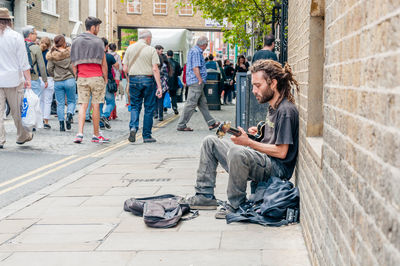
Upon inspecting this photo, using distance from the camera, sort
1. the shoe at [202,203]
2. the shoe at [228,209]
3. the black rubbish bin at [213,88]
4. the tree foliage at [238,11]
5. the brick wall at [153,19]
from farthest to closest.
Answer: the brick wall at [153,19] < the black rubbish bin at [213,88] < the tree foliage at [238,11] < the shoe at [202,203] < the shoe at [228,209]

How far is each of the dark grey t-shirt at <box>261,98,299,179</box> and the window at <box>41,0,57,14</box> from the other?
2323cm

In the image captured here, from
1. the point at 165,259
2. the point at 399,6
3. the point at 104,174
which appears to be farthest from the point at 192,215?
the point at 399,6

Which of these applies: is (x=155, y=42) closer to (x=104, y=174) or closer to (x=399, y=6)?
(x=104, y=174)

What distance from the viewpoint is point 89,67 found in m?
11.1

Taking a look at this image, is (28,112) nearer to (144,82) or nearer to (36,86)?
(144,82)

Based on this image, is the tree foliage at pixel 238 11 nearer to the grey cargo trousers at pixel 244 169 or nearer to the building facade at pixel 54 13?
the building facade at pixel 54 13

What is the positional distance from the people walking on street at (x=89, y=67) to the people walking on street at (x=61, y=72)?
2.09 meters

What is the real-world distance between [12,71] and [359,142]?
8.73 metres

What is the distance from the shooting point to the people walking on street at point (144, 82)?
11.3 meters

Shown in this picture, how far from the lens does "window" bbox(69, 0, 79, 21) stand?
32.1 meters

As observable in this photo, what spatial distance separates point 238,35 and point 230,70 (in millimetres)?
6824

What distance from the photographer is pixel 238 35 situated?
19.6 m

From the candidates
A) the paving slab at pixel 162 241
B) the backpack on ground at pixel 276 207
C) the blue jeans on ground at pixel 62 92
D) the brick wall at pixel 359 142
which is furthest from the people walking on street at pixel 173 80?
the brick wall at pixel 359 142

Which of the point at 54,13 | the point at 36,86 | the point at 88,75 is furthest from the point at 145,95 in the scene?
the point at 54,13
